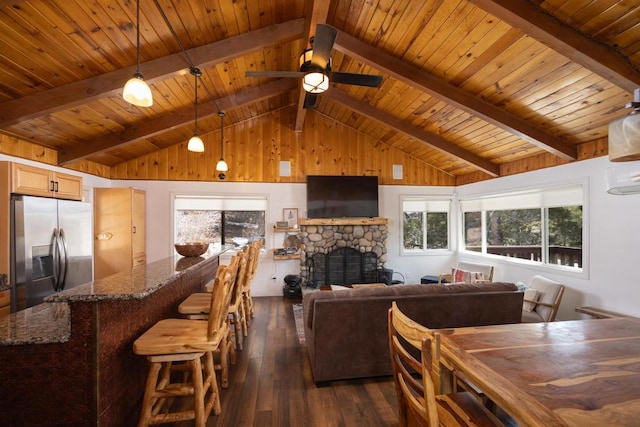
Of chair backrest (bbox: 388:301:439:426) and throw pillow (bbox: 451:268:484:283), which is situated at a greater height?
chair backrest (bbox: 388:301:439:426)

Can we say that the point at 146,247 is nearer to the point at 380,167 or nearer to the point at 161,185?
the point at 161,185

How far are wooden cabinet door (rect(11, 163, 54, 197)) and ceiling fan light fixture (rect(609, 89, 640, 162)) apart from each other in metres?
4.51

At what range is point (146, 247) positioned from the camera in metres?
5.46

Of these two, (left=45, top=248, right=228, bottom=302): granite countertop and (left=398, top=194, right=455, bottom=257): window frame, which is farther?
(left=398, top=194, right=455, bottom=257): window frame

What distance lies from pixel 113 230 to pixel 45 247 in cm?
Answer: 178

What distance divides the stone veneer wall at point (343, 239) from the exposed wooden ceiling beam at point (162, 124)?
8.61ft

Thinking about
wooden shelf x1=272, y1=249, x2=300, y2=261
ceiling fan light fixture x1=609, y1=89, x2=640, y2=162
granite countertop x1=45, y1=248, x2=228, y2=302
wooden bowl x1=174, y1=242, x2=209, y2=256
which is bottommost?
wooden shelf x1=272, y1=249, x2=300, y2=261

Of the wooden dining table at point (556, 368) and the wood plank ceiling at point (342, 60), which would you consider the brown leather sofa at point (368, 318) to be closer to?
Answer: the wooden dining table at point (556, 368)

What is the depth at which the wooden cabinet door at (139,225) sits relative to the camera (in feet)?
15.9

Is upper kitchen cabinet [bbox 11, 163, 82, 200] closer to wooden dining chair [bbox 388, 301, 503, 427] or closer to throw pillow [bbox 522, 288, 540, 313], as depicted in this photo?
wooden dining chair [bbox 388, 301, 503, 427]

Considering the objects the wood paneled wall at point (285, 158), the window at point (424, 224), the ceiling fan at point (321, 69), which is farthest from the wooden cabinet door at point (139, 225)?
the window at point (424, 224)

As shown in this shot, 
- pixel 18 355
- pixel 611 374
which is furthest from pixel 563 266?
pixel 18 355

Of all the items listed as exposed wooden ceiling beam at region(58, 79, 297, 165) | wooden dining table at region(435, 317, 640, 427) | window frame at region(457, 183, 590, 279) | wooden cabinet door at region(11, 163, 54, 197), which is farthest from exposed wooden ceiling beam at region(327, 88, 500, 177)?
wooden cabinet door at region(11, 163, 54, 197)

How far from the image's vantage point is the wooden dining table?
95 centimetres
